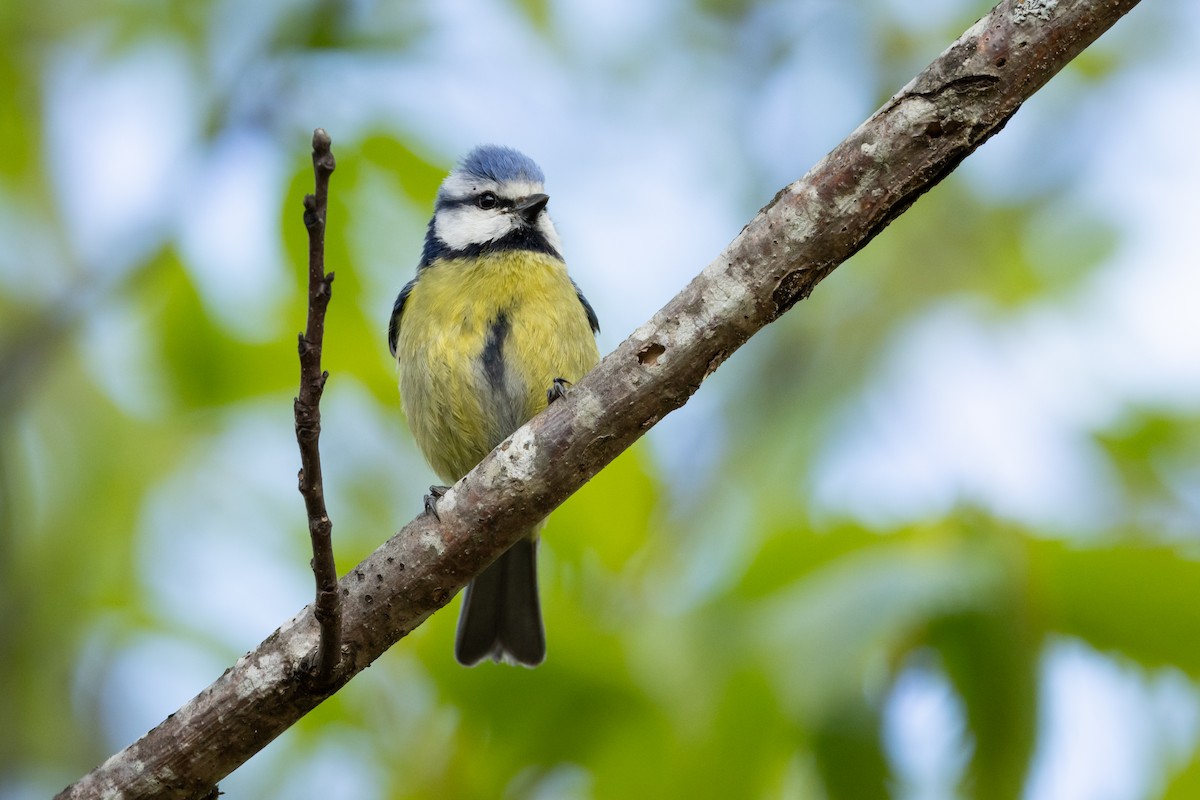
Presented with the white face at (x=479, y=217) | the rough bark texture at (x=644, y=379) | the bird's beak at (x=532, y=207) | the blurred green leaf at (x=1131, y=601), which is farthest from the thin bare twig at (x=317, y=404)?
the bird's beak at (x=532, y=207)

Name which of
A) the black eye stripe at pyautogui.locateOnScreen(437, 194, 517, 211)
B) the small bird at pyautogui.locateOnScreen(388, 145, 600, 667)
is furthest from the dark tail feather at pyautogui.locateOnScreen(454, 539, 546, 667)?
the black eye stripe at pyautogui.locateOnScreen(437, 194, 517, 211)

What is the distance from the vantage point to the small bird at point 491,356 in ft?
14.3

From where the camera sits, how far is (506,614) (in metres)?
4.55

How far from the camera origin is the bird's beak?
4918 millimetres

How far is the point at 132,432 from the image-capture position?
521 cm

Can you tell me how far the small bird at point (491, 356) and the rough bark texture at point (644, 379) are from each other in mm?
1060

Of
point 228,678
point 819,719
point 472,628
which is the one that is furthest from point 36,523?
point 819,719

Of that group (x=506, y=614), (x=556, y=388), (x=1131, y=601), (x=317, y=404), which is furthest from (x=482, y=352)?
(x=1131, y=601)

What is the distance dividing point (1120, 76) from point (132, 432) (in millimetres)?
4622

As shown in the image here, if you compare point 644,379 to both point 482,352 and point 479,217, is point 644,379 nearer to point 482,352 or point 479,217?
point 482,352

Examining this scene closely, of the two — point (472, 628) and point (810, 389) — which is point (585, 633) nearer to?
point (472, 628)

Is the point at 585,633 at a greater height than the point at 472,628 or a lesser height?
lesser

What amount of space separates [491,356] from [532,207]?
812 millimetres

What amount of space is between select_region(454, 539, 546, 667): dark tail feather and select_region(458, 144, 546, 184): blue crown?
154 cm
